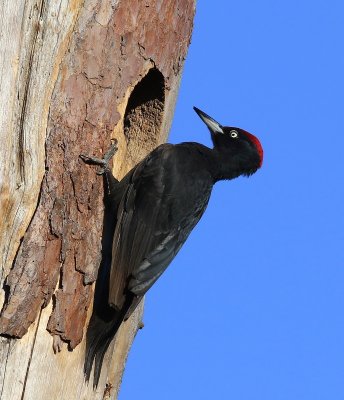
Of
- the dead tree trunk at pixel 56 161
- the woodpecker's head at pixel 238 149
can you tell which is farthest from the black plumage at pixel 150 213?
the dead tree trunk at pixel 56 161

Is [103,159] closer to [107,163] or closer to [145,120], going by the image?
[107,163]

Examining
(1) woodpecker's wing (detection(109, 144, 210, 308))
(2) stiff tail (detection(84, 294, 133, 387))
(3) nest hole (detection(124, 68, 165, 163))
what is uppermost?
(3) nest hole (detection(124, 68, 165, 163))

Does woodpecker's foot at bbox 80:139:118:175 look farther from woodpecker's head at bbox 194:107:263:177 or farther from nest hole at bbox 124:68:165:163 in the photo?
woodpecker's head at bbox 194:107:263:177

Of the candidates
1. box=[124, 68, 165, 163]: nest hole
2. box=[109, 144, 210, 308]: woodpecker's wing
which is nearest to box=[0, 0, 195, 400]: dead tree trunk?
box=[109, 144, 210, 308]: woodpecker's wing

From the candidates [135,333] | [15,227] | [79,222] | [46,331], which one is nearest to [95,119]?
[79,222]

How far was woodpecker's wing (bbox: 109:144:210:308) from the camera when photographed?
15.4 ft

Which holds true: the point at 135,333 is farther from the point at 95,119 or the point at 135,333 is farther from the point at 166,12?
the point at 166,12

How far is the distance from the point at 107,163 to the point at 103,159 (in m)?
0.07

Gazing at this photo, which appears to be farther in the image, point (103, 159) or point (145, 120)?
point (145, 120)

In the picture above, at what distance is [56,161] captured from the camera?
169 inches

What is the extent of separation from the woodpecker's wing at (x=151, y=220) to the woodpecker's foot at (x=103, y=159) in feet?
0.99

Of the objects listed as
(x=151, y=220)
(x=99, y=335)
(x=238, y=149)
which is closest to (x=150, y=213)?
(x=151, y=220)

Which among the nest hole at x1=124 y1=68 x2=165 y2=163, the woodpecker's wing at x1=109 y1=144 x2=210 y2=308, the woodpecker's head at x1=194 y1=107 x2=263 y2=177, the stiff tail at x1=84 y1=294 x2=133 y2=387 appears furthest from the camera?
the woodpecker's head at x1=194 y1=107 x2=263 y2=177

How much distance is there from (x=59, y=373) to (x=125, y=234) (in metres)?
0.94
